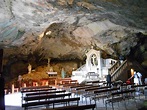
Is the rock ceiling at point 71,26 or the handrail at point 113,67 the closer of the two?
the rock ceiling at point 71,26

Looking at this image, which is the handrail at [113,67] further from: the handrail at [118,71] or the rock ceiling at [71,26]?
the rock ceiling at [71,26]

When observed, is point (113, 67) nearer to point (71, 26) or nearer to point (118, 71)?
point (118, 71)

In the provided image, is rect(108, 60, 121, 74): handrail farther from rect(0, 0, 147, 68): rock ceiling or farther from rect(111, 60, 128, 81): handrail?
rect(0, 0, 147, 68): rock ceiling

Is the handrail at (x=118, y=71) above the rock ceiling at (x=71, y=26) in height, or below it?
below

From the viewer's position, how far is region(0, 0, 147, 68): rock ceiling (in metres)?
9.95

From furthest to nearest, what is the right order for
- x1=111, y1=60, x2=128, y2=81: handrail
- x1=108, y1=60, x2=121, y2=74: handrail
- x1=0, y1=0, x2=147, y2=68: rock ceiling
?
x1=108, y1=60, x2=121, y2=74: handrail → x1=111, y1=60, x2=128, y2=81: handrail → x1=0, y1=0, x2=147, y2=68: rock ceiling

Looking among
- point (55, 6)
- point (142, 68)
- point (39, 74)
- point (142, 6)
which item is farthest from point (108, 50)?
point (142, 6)

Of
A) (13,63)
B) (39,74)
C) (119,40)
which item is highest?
Answer: (119,40)

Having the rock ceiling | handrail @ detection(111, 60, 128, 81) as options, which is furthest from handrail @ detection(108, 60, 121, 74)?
the rock ceiling

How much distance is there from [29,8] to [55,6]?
1719 millimetres

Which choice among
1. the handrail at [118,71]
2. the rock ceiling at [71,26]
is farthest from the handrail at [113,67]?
the rock ceiling at [71,26]

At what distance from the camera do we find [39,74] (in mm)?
24031

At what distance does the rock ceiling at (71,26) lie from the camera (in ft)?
32.7

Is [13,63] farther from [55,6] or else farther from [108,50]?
[55,6]
